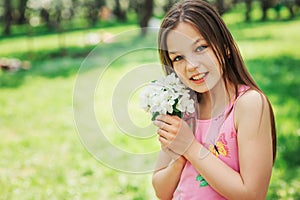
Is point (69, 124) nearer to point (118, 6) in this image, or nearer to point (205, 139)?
point (205, 139)

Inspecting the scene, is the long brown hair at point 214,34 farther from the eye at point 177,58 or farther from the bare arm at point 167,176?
the bare arm at point 167,176

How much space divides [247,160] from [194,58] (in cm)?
37

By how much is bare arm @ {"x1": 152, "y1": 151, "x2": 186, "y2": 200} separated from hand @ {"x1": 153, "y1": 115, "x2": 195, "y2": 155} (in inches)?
3.8

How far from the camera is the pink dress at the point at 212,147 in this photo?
171 centimetres

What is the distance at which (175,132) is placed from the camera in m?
1.67

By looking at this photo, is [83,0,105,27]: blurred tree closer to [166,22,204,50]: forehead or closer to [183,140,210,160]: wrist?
[166,22,204,50]: forehead

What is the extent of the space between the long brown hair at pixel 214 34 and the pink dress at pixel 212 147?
0.19ft

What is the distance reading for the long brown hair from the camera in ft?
5.65

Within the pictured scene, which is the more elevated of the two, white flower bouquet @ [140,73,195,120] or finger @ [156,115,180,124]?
white flower bouquet @ [140,73,195,120]

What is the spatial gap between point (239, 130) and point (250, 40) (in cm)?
1107

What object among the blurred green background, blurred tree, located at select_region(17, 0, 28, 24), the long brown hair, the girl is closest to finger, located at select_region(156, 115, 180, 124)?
the girl

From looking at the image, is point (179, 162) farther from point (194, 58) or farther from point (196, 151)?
point (194, 58)

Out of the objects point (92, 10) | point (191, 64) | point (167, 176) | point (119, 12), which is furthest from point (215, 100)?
point (119, 12)

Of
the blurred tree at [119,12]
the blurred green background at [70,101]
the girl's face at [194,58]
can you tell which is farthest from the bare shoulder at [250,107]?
the blurred tree at [119,12]
